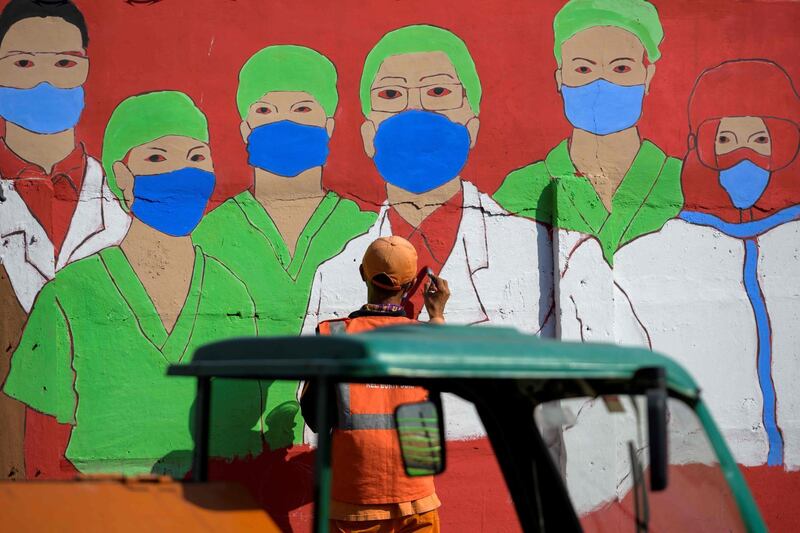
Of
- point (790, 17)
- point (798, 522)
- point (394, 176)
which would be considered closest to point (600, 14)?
point (790, 17)

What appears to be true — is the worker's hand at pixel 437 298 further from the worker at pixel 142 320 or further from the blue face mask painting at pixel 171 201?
the blue face mask painting at pixel 171 201

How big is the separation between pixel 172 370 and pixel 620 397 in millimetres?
1243

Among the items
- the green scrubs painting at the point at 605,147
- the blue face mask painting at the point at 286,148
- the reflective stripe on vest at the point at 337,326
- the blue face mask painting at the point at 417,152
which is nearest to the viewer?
the reflective stripe on vest at the point at 337,326

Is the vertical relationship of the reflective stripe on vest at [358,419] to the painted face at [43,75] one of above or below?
below

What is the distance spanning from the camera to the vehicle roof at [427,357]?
6.73 ft

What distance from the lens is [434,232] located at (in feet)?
16.6

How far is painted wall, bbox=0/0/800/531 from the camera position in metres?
4.74

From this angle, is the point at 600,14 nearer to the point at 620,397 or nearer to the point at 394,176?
the point at 394,176

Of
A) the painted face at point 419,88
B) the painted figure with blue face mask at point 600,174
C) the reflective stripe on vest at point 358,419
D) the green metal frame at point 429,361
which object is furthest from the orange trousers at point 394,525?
the painted face at point 419,88

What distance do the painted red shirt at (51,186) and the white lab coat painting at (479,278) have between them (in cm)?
132

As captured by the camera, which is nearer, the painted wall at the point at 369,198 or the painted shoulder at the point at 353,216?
the painted wall at the point at 369,198

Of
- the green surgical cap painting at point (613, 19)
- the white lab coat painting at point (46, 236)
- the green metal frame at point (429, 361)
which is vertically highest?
the green surgical cap painting at point (613, 19)

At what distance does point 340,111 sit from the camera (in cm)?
505

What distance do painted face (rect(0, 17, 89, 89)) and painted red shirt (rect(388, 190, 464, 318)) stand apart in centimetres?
183
